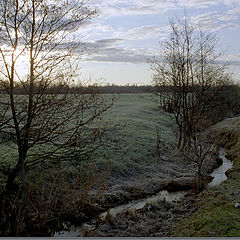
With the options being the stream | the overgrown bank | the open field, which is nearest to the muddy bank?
the open field

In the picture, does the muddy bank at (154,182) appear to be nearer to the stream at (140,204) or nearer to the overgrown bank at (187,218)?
the stream at (140,204)

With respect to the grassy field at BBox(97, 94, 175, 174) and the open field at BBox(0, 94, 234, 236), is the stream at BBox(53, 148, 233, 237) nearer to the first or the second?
the open field at BBox(0, 94, 234, 236)

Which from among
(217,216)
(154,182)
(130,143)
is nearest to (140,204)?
(154,182)

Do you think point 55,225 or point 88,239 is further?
point 55,225

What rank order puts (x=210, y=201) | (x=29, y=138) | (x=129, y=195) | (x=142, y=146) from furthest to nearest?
(x=142, y=146)
(x=129, y=195)
(x=210, y=201)
(x=29, y=138)

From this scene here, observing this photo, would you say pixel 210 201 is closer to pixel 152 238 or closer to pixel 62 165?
pixel 152 238

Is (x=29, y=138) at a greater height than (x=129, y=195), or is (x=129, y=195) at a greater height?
(x=29, y=138)

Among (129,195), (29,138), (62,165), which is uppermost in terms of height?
(29,138)

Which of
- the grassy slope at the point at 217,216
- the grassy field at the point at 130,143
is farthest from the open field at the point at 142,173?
the grassy slope at the point at 217,216

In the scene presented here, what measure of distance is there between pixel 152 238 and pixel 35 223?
296 cm

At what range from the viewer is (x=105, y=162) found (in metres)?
13.0

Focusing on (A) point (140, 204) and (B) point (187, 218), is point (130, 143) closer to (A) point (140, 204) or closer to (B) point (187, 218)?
(A) point (140, 204)

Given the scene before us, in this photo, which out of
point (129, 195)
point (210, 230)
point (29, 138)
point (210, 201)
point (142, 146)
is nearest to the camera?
point (210, 230)

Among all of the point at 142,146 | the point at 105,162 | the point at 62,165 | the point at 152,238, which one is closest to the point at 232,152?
the point at 142,146
